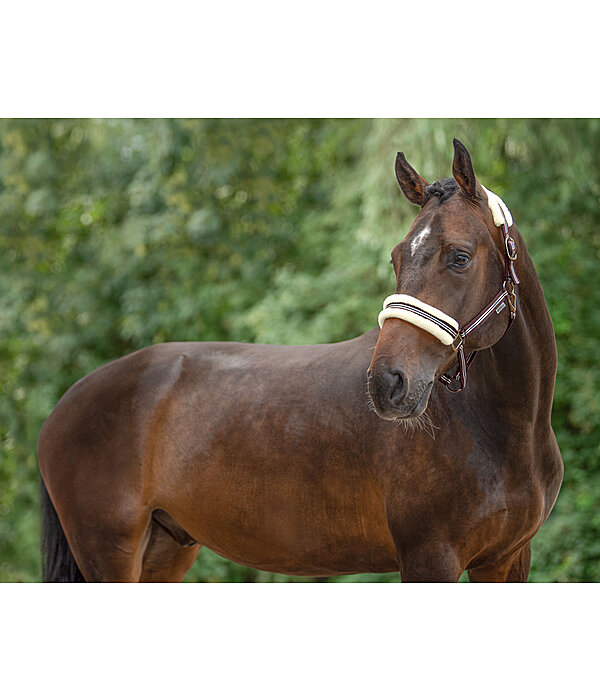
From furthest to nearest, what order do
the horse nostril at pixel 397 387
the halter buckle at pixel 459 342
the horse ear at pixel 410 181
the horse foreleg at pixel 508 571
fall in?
the horse foreleg at pixel 508 571, the horse ear at pixel 410 181, the halter buckle at pixel 459 342, the horse nostril at pixel 397 387

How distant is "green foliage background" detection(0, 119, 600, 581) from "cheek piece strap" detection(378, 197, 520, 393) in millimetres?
4672

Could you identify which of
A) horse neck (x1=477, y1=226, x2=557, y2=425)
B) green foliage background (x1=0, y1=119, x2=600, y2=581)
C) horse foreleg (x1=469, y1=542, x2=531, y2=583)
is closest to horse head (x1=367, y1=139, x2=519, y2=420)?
horse neck (x1=477, y1=226, x2=557, y2=425)

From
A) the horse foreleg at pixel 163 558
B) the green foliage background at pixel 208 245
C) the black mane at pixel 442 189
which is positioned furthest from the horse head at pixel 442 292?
the green foliage background at pixel 208 245

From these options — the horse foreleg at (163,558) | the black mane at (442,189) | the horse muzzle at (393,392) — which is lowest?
the horse foreleg at (163,558)

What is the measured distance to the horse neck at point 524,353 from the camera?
231 cm

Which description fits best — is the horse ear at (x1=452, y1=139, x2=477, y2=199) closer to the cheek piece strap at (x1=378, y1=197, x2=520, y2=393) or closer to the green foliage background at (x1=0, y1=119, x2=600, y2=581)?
the cheek piece strap at (x1=378, y1=197, x2=520, y2=393)

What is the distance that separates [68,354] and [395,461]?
7553mm

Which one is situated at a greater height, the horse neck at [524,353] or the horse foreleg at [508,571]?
the horse neck at [524,353]

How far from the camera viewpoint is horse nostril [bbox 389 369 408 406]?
78.3 inches

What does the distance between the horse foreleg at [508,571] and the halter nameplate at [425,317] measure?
947 millimetres

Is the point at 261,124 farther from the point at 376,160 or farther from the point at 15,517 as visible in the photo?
the point at 15,517

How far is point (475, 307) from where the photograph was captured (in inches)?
84.8

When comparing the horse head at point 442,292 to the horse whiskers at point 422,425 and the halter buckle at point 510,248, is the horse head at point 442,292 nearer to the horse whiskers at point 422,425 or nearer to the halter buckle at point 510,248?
the halter buckle at point 510,248

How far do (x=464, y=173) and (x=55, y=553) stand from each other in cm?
245
